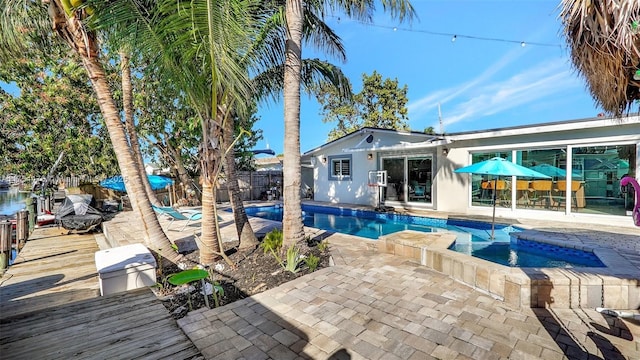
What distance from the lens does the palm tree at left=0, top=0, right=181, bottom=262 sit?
5.06 meters

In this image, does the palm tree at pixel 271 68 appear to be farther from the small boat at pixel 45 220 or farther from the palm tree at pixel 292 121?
the small boat at pixel 45 220

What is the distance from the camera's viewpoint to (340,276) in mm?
4797

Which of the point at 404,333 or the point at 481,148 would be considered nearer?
the point at 404,333

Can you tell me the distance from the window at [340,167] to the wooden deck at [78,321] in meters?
12.1

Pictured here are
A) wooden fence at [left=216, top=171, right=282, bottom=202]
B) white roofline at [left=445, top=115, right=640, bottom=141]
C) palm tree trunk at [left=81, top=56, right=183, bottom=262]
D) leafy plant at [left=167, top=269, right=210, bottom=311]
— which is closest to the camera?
leafy plant at [left=167, top=269, right=210, bottom=311]

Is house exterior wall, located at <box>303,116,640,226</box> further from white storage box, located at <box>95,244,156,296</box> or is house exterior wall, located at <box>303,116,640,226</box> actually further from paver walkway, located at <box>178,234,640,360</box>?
white storage box, located at <box>95,244,156,296</box>

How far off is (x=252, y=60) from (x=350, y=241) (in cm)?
467

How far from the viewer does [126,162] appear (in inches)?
215

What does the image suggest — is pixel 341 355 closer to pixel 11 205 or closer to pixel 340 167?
pixel 340 167

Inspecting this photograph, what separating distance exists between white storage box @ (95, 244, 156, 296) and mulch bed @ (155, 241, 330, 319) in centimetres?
31

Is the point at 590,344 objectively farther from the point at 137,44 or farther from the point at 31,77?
the point at 31,77

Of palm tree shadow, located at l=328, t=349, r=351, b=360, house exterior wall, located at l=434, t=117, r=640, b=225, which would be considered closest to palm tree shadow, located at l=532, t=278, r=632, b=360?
palm tree shadow, located at l=328, t=349, r=351, b=360

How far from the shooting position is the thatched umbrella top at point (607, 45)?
2609 mm

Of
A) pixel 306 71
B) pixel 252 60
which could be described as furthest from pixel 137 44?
pixel 306 71
